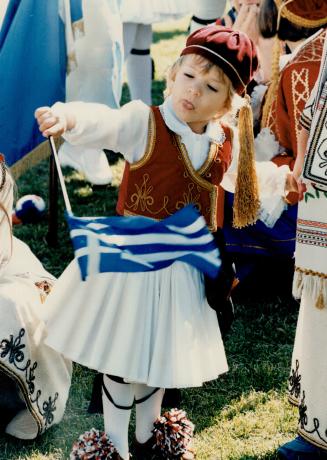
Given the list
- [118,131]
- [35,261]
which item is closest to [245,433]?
[35,261]

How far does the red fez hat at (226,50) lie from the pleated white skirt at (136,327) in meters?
0.63

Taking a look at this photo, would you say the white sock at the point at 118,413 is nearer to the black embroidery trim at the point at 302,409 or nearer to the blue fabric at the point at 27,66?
the black embroidery trim at the point at 302,409

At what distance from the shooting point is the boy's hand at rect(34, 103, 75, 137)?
2586 mm

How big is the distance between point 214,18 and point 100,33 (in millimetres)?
1184

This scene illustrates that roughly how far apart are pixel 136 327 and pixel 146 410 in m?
0.44

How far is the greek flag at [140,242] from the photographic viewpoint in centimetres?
261

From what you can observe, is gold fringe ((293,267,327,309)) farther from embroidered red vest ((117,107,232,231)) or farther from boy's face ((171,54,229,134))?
boy's face ((171,54,229,134))

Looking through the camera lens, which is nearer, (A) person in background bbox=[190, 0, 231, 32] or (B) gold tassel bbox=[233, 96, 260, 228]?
(B) gold tassel bbox=[233, 96, 260, 228]

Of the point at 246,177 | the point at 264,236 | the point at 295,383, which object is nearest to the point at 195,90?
the point at 246,177

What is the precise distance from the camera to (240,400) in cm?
347

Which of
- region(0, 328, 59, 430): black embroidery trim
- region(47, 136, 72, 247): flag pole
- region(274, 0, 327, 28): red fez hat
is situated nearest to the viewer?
region(0, 328, 59, 430): black embroidery trim

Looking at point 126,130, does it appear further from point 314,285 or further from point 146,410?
point 146,410

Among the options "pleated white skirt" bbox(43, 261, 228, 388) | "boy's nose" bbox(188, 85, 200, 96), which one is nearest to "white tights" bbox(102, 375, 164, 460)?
"pleated white skirt" bbox(43, 261, 228, 388)

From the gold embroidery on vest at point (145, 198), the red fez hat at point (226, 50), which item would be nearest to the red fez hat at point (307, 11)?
the red fez hat at point (226, 50)
